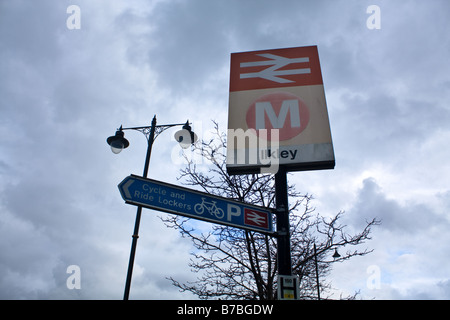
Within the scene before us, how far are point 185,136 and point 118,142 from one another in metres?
1.94

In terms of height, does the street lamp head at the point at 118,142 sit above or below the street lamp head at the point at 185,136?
below

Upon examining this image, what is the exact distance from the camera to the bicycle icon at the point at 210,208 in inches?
144

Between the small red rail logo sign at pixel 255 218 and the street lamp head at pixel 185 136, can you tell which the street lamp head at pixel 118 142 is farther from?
the small red rail logo sign at pixel 255 218

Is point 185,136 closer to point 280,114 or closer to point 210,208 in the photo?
point 280,114

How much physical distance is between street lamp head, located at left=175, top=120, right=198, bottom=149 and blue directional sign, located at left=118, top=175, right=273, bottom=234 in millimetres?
5335

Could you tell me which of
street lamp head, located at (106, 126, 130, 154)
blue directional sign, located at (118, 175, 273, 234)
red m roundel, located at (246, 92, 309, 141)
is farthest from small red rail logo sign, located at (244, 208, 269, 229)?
street lamp head, located at (106, 126, 130, 154)

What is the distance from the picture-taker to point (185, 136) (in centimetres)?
892

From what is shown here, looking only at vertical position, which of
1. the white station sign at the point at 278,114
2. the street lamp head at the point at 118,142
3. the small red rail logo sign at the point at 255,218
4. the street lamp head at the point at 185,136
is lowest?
the small red rail logo sign at the point at 255,218

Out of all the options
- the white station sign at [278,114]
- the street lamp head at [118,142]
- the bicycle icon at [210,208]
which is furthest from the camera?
the street lamp head at [118,142]

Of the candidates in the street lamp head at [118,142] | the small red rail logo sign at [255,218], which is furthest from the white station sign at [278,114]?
the street lamp head at [118,142]

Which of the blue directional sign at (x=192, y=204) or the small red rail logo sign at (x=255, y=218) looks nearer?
the blue directional sign at (x=192, y=204)

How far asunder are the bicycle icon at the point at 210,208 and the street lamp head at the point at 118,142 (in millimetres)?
5903
